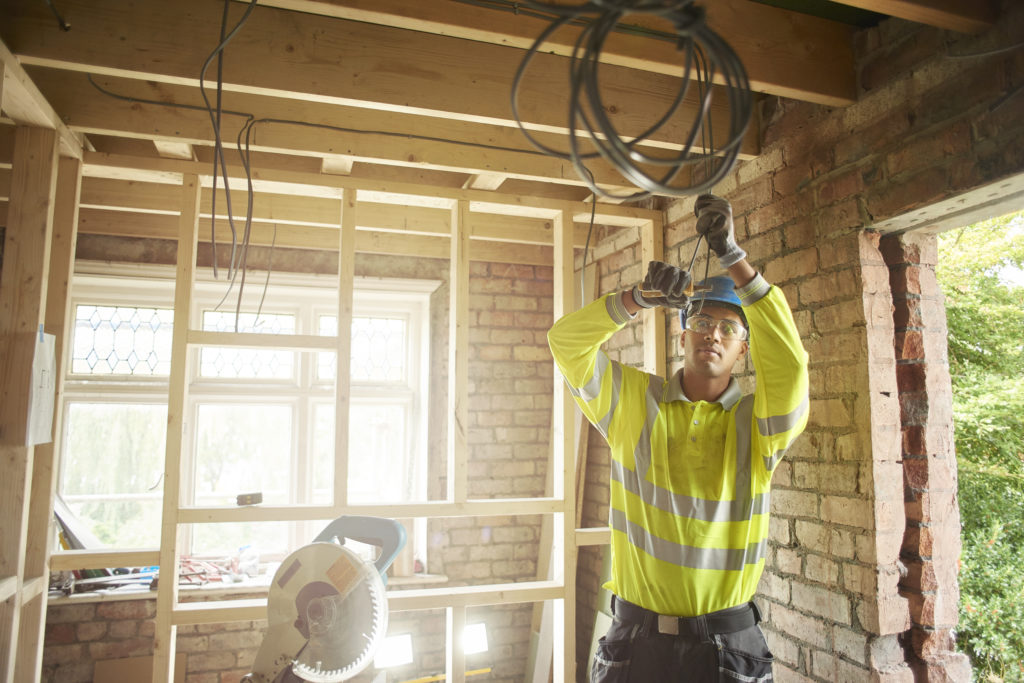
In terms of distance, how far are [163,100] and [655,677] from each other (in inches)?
94.1

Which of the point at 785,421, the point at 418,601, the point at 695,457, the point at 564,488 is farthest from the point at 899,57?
the point at 418,601

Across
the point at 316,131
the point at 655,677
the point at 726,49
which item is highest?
the point at 316,131

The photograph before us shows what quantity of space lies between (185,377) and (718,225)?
1.91 meters

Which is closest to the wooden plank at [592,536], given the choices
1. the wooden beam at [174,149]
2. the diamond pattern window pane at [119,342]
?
the wooden beam at [174,149]

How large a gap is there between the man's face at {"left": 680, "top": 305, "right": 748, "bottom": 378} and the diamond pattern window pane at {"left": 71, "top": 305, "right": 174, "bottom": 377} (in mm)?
3187

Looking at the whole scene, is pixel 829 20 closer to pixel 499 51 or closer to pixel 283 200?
pixel 499 51

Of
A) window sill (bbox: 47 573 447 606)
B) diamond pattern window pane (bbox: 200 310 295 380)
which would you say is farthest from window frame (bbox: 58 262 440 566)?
window sill (bbox: 47 573 447 606)

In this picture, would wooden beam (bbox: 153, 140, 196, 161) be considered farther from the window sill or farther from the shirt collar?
the window sill

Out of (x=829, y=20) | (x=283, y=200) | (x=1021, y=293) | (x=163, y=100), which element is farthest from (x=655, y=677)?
(x=1021, y=293)

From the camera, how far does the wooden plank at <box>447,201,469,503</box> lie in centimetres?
256

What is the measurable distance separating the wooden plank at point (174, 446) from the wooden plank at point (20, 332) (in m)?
0.39

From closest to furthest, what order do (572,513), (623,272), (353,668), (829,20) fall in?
(353,668) → (829,20) → (572,513) → (623,272)

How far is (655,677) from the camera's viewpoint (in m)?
1.69

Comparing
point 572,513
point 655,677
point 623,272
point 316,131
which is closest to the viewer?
point 655,677
